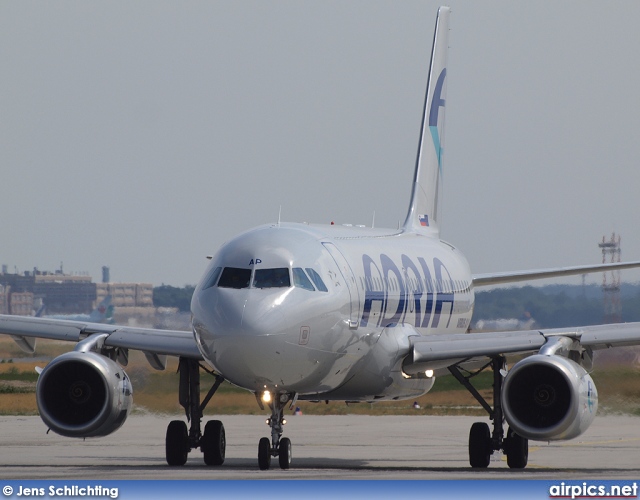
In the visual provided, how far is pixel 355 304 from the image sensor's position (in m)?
23.6

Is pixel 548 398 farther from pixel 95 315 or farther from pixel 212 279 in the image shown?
pixel 95 315

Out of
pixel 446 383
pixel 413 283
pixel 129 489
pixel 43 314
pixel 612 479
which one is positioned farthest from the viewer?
pixel 43 314

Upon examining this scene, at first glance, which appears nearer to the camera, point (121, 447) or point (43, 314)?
point (121, 447)

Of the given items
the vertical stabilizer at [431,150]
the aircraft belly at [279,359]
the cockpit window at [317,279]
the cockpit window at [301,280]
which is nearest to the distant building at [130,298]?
the vertical stabilizer at [431,150]

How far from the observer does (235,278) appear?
2117 centimetres

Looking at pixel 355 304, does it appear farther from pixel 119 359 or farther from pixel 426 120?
pixel 426 120

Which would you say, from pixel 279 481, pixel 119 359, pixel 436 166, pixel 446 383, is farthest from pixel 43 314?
pixel 279 481

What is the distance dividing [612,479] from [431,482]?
2761 mm

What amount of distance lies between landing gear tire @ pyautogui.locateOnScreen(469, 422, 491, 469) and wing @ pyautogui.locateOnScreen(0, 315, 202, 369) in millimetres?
4717

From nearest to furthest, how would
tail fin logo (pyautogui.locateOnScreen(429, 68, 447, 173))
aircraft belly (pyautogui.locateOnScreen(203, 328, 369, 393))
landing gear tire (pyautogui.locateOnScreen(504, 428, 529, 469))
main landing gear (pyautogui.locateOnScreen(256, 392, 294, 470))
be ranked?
aircraft belly (pyautogui.locateOnScreen(203, 328, 369, 393)) → main landing gear (pyautogui.locateOnScreen(256, 392, 294, 470)) → landing gear tire (pyautogui.locateOnScreen(504, 428, 529, 469)) → tail fin logo (pyautogui.locateOnScreen(429, 68, 447, 173))

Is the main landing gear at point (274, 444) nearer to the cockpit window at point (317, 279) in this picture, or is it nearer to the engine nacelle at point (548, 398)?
the cockpit window at point (317, 279)

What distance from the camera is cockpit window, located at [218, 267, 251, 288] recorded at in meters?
21.1

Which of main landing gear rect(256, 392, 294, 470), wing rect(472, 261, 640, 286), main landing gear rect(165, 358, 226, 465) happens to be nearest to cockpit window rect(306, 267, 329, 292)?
main landing gear rect(256, 392, 294, 470)

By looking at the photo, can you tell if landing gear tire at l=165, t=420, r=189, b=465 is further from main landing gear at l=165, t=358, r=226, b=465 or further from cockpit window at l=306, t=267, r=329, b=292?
cockpit window at l=306, t=267, r=329, b=292
